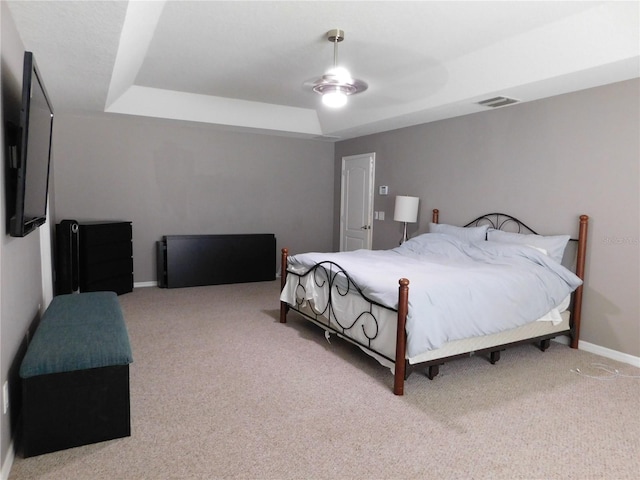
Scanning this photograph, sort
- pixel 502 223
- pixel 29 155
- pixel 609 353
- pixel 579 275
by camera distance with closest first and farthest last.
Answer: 1. pixel 29 155
2. pixel 609 353
3. pixel 579 275
4. pixel 502 223

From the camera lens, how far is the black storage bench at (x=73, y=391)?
2.12 metres

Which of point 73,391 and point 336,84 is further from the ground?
point 336,84

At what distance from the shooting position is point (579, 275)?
3.77 meters

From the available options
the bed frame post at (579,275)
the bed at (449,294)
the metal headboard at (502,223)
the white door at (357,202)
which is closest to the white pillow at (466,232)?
the bed at (449,294)

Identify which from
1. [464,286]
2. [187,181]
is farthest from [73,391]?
[187,181]

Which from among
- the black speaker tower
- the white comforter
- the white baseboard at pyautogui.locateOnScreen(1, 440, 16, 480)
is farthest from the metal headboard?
the black speaker tower

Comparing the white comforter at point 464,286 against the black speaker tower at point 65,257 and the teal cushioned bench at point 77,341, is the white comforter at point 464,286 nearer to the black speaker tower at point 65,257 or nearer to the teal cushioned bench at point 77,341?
the teal cushioned bench at point 77,341

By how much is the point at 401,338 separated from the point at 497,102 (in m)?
2.81

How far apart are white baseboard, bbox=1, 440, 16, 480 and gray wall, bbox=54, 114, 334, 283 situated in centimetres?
409

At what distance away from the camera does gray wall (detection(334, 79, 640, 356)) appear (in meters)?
3.49

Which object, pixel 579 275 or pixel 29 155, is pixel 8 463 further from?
pixel 579 275

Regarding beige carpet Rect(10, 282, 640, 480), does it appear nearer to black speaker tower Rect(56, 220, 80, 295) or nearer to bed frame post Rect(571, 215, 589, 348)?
bed frame post Rect(571, 215, 589, 348)

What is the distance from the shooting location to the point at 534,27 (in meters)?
3.35

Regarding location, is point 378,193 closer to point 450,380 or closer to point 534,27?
point 534,27
